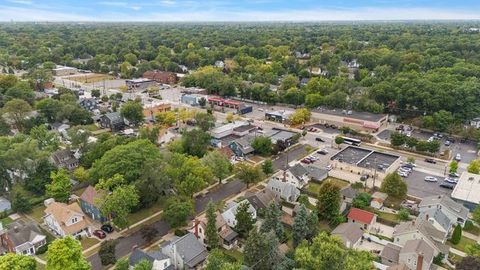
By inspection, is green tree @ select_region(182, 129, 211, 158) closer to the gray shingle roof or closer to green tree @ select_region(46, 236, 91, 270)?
the gray shingle roof

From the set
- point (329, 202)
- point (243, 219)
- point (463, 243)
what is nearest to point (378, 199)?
point (329, 202)

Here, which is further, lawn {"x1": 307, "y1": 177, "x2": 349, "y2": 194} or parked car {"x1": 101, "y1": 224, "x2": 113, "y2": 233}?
lawn {"x1": 307, "y1": 177, "x2": 349, "y2": 194}

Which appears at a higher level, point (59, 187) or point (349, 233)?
point (59, 187)

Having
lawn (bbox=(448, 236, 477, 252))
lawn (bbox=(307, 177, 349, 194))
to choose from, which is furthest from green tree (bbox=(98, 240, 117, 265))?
lawn (bbox=(448, 236, 477, 252))

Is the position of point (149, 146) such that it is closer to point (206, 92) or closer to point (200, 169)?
point (200, 169)

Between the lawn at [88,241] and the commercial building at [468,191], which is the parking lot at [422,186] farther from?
the lawn at [88,241]

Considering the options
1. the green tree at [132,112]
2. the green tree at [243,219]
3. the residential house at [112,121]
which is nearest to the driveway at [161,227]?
the green tree at [243,219]

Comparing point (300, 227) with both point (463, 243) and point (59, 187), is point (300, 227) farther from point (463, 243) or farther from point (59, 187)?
point (59, 187)

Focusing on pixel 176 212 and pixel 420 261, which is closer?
pixel 420 261

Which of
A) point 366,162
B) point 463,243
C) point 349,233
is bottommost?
point 463,243
